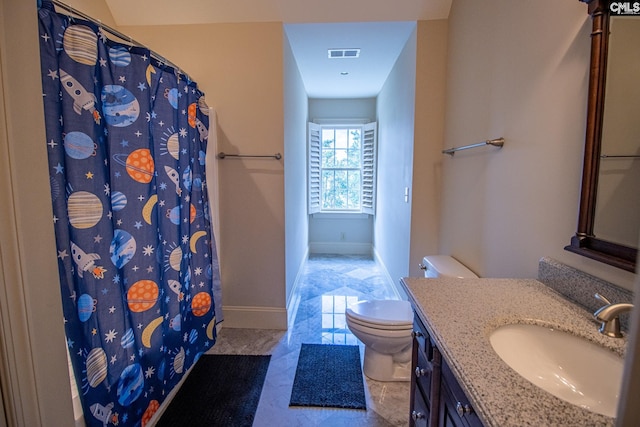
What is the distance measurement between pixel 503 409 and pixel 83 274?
1307 millimetres

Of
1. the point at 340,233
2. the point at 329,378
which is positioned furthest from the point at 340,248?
the point at 329,378

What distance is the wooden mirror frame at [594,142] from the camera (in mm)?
897

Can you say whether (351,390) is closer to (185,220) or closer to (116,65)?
(185,220)

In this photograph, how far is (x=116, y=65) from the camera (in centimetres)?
122

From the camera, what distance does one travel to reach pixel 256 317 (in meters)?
2.50

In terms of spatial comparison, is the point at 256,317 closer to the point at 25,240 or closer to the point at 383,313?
the point at 383,313

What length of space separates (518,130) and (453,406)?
3.76ft

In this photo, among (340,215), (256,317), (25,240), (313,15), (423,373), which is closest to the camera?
(25,240)

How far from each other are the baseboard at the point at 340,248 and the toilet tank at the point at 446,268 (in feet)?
9.46

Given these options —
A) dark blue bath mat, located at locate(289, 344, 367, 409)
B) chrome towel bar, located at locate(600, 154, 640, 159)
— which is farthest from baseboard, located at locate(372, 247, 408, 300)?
chrome towel bar, located at locate(600, 154, 640, 159)

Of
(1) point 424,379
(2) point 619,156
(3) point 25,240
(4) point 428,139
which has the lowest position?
(1) point 424,379

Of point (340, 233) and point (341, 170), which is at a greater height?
point (341, 170)

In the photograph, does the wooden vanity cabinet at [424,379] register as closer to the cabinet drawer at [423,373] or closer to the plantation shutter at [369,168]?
the cabinet drawer at [423,373]

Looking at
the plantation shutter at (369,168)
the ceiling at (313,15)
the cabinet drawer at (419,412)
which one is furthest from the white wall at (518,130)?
the plantation shutter at (369,168)
